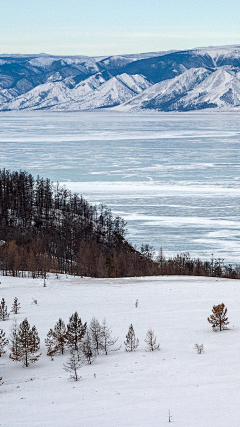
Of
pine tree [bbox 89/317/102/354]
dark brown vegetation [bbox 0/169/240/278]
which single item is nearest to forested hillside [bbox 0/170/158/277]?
dark brown vegetation [bbox 0/169/240/278]

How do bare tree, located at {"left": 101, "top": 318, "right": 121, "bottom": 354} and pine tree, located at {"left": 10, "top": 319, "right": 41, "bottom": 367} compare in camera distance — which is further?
bare tree, located at {"left": 101, "top": 318, "right": 121, "bottom": 354}

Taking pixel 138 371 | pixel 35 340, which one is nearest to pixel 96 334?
pixel 35 340

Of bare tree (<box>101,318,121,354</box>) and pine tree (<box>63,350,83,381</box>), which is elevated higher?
bare tree (<box>101,318,121,354</box>)

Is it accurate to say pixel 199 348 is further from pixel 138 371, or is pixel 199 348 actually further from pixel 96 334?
pixel 96 334

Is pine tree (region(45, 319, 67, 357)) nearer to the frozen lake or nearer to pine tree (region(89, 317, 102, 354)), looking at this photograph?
pine tree (region(89, 317, 102, 354))

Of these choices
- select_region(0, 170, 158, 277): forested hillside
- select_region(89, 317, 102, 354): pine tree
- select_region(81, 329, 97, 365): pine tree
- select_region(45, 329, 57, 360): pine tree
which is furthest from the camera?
select_region(0, 170, 158, 277): forested hillside

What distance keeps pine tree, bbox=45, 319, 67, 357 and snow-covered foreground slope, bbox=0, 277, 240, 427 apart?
0.34 meters

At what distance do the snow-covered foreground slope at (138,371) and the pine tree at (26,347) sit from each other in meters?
0.25

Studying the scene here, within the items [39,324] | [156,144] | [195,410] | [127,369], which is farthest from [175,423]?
[156,144]

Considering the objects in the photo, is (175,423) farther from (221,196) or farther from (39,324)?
(221,196)

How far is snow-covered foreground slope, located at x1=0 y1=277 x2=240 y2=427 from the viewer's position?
11.0 m

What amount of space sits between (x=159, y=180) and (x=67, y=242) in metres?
27.5

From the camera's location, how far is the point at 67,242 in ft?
152

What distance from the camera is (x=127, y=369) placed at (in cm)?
1457
